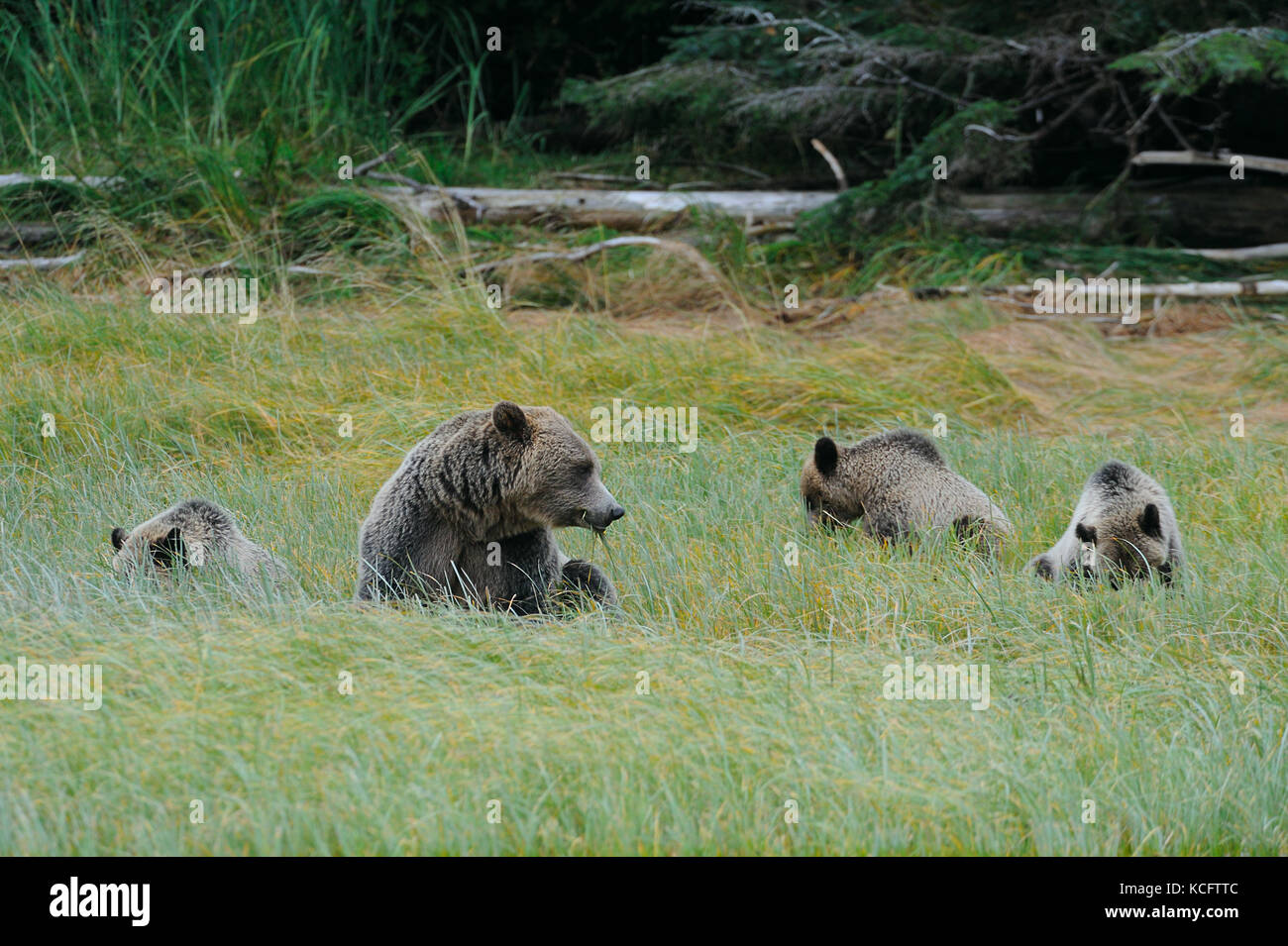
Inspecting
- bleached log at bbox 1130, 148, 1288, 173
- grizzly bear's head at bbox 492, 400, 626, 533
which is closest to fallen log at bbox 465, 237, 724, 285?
bleached log at bbox 1130, 148, 1288, 173

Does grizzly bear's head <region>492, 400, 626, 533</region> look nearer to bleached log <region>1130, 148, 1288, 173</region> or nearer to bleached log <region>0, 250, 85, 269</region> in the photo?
bleached log <region>0, 250, 85, 269</region>

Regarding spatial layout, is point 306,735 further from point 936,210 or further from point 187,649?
point 936,210

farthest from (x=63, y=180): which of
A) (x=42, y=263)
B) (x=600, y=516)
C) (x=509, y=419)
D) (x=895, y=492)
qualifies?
(x=600, y=516)

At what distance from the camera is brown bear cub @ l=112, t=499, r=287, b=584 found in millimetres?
5297

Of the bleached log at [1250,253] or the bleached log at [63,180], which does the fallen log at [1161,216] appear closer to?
the bleached log at [1250,253]

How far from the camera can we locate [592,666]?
4.45 metres

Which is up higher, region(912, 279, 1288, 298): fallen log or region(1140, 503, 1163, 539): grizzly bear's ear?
region(912, 279, 1288, 298): fallen log

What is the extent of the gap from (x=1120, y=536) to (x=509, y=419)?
253 centimetres

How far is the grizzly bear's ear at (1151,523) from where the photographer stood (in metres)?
5.40

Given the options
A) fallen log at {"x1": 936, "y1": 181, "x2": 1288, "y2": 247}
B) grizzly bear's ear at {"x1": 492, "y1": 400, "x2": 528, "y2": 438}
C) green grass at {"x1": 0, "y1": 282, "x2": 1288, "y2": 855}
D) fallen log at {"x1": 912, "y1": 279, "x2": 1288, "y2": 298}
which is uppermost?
fallen log at {"x1": 936, "y1": 181, "x2": 1288, "y2": 247}

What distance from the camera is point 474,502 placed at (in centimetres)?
500

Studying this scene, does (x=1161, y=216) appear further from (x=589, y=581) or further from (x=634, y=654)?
(x=634, y=654)

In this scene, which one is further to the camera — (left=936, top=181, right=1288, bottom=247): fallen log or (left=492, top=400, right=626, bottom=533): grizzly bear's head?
(left=936, top=181, right=1288, bottom=247): fallen log

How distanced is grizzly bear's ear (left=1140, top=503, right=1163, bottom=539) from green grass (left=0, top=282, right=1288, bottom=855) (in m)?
0.21
